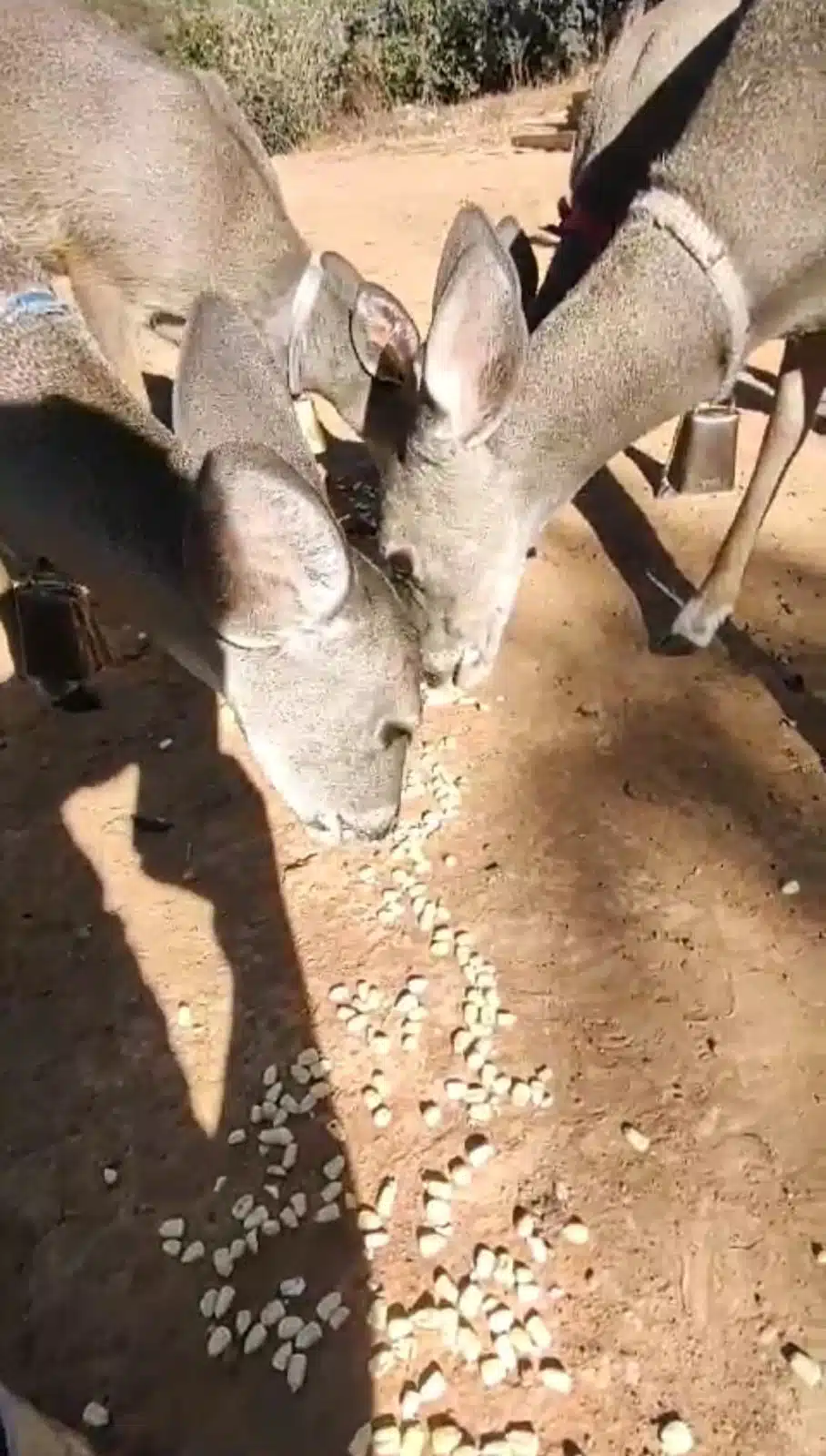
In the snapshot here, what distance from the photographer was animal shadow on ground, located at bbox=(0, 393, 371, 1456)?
2.92 m

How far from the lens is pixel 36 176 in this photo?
5.15 metres

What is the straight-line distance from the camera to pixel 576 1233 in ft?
10.1

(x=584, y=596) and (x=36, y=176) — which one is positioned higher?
(x=36, y=176)

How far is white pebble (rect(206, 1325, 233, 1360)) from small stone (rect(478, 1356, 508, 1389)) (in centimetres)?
50

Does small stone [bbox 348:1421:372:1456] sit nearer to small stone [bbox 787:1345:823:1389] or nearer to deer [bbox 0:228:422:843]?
small stone [bbox 787:1345:823:1389]

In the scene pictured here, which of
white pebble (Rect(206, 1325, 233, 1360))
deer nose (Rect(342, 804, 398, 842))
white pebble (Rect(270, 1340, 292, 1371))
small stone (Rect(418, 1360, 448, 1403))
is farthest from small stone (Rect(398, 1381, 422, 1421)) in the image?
deer nose (Rect(342, 804, 398, 842))

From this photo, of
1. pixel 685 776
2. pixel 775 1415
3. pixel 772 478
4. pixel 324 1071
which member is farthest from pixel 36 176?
pixel 775 1415

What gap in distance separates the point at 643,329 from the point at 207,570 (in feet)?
4.57

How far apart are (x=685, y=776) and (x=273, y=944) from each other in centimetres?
125

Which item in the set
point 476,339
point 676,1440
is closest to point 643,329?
point 476,339

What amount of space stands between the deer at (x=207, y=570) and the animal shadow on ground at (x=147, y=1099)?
2.10ft

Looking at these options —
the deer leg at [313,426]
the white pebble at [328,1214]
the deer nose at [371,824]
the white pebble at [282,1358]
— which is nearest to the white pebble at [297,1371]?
the white pebble at [282,1358]

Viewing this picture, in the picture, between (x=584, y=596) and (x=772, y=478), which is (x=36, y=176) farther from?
(x=772, y=478)

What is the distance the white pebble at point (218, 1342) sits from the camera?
2957 mm
